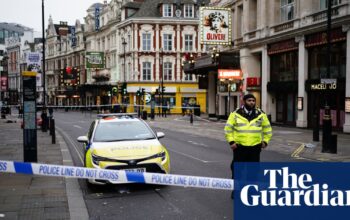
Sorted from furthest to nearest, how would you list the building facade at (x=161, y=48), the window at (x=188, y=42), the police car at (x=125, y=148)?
the window at (x=188, y=42) → the building facade at (x=161, y=48) → the police car at (x=125, y=148)

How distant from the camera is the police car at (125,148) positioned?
932 cm

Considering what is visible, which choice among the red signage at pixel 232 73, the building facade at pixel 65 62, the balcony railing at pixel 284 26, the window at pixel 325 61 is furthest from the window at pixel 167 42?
the window at pixel 325 61

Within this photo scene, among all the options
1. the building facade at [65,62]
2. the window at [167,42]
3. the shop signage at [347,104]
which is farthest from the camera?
the building facade at [65,62]

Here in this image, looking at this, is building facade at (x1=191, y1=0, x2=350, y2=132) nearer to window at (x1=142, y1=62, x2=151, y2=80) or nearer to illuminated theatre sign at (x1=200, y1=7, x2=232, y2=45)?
illuminated theatre sign at (x1=200, y1=7, x2=232, y2=45)

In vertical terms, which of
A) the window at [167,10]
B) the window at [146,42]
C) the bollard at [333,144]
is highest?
the window at [167,10]

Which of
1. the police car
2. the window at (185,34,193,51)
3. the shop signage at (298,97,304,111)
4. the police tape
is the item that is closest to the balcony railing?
the shop signage at (298,97,304,111)

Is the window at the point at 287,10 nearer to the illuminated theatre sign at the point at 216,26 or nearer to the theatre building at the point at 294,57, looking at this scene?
the theatre building at the point at 294,57

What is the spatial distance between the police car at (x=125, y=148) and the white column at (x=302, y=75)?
19.7 metres

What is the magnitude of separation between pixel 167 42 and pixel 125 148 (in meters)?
55.4

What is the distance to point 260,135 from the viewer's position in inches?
325

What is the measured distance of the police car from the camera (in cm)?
932

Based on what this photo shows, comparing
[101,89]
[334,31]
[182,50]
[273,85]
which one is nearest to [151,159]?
[334,31]

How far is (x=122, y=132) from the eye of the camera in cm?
1077

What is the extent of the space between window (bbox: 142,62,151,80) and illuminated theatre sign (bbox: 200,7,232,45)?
1154 inches
